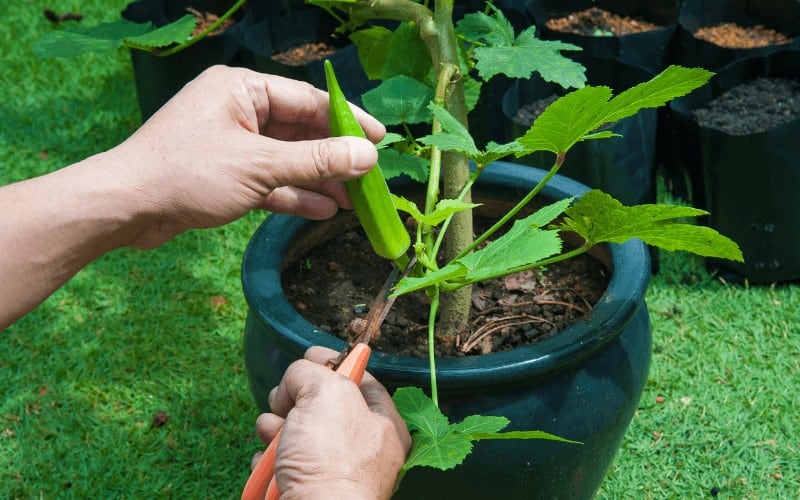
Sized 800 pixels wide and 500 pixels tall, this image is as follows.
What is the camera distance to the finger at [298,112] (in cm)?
125

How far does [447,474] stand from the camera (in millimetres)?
1193

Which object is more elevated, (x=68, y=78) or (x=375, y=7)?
(x=375, y=7)

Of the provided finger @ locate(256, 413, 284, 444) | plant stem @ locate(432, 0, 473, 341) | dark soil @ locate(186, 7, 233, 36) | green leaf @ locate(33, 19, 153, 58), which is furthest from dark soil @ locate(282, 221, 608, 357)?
dark soil @ locate(186, 7, 233, 36)

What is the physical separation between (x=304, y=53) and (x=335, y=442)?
1.99 m

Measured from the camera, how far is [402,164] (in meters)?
1.34

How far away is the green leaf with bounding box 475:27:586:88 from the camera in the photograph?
1249 millimetres

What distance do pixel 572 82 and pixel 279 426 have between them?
62cm

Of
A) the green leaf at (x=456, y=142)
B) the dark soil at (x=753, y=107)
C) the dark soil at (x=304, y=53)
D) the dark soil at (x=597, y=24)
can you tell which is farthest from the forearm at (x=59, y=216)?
the dark soil at (x=597, y=24)

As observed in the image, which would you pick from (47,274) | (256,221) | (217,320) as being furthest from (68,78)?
(47,274)

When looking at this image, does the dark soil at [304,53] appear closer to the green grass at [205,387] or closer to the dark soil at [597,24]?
the green grass at [205,387]

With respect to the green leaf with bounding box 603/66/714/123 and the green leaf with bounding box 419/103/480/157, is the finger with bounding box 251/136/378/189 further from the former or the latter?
the green leaf with bounding box 603/66/714/123

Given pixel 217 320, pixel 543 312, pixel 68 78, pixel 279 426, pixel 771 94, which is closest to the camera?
pixel 279 426

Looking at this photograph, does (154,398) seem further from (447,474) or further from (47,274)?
(447,474)

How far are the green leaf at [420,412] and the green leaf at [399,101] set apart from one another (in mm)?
450
